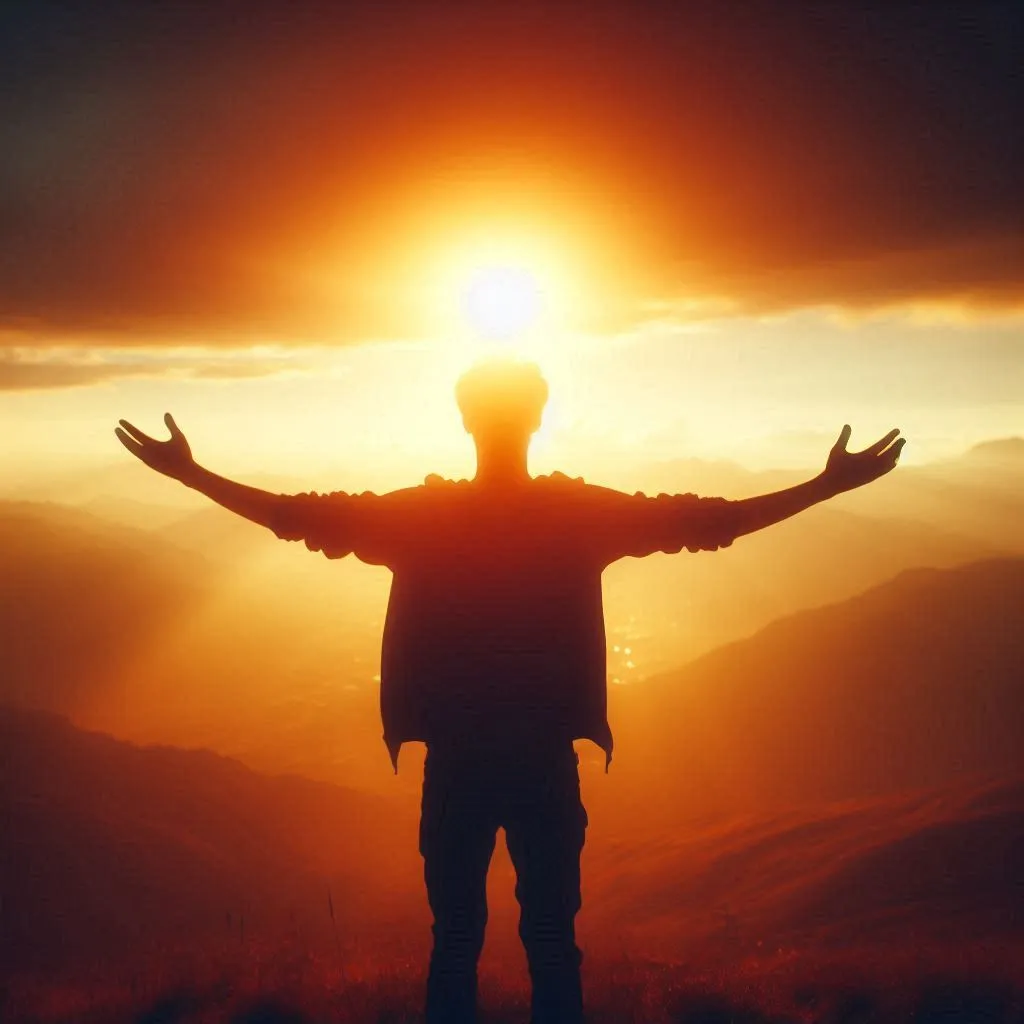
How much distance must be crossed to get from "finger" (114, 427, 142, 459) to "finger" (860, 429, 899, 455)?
3135mm

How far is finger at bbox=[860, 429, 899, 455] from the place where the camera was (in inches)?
155

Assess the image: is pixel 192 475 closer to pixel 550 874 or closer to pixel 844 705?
pixel 550 874

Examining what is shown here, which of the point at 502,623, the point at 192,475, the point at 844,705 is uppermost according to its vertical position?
the point at 844,705

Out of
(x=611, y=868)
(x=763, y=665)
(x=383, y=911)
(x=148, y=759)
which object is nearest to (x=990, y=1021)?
(x=383, y=911)

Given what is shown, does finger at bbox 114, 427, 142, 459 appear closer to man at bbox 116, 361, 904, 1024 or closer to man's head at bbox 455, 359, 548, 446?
man at bbox 116, 361, 904, 1024

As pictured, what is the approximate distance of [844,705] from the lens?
10419 cm

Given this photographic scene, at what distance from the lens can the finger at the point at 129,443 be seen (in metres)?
4.01

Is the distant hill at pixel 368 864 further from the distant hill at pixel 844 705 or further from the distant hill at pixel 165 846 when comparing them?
the distant hill at pixel 844 705

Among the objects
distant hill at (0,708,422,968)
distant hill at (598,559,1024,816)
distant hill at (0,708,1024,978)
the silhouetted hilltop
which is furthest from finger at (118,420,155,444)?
distant hill at (598,559,1024,816)

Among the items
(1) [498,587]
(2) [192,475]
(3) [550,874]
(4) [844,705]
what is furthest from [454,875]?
(4) [844,705]

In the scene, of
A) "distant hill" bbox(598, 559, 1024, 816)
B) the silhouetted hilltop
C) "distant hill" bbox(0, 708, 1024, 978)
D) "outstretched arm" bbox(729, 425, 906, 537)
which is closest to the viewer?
"outstretched arm" bbox(729, 425, 906, 537)

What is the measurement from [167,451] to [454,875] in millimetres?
2203

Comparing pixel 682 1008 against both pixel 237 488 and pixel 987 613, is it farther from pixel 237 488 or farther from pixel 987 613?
pixel 987 613

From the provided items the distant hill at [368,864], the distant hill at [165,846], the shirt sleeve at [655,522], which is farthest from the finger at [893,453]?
the distant hill at [165,846]
